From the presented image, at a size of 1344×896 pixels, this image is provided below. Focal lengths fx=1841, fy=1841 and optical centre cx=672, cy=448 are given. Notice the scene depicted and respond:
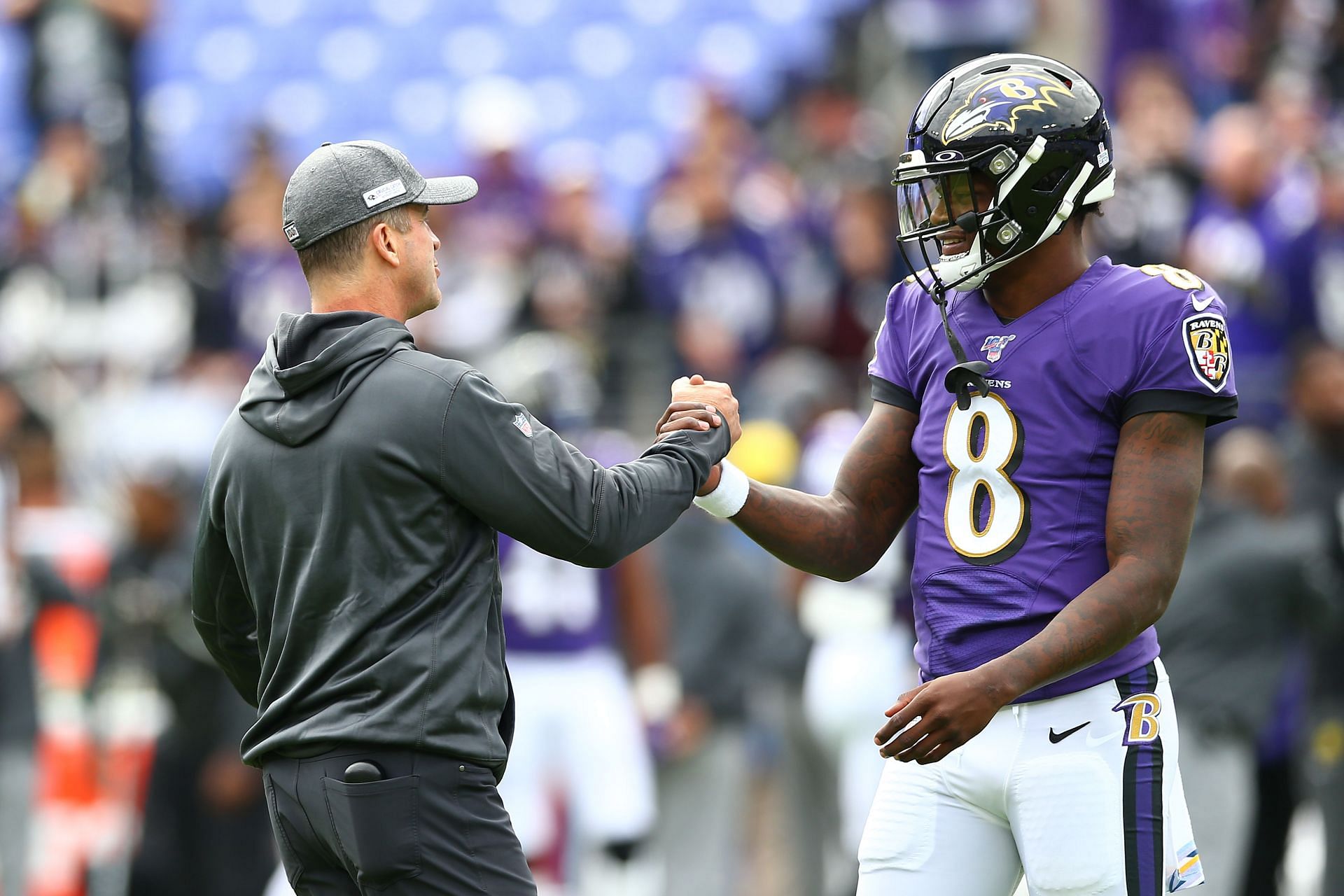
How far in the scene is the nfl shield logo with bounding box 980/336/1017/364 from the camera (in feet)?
11.4

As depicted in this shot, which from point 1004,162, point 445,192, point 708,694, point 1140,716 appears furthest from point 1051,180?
point 708,694

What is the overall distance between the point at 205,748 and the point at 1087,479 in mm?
5302

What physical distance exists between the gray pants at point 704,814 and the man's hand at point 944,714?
484cm

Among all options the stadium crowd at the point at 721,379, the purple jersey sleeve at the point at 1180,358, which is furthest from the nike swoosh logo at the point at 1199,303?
the stadium crowd at the point at 721,379

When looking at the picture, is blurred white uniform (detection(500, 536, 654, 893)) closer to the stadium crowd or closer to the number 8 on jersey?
the stadium crowd

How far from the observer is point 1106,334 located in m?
3.35

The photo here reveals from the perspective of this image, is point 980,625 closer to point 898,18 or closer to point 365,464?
point 365,464

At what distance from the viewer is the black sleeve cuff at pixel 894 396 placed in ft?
12.2

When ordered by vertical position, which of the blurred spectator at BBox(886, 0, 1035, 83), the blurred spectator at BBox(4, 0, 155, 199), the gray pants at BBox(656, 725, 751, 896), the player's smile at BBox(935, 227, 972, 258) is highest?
the blurred spectator at BBox(4, 0, 155, 199)

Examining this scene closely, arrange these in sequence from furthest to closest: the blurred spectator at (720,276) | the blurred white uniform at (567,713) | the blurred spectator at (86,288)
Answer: the blurred spectator at (86,288), the blurred spectator at (720,276), the blurred white uniform at (567,713)

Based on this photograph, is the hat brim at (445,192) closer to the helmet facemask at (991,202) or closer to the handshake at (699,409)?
the handshake at (699,409)

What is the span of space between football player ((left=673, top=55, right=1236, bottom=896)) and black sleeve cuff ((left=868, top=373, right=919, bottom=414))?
0.11m

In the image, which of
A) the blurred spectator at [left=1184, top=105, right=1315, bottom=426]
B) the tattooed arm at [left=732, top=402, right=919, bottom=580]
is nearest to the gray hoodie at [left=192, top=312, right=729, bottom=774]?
the tattooed arm at [left=732, top=402, right=919, bottom=580]

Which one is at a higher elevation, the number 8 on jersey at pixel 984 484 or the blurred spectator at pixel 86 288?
the blurred spectator at pixel 86 288
